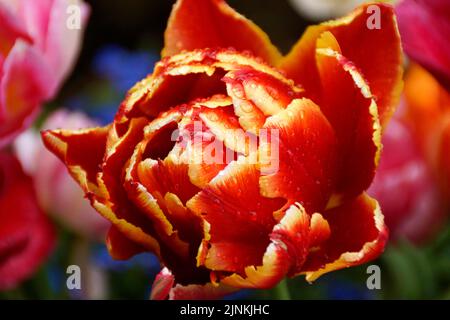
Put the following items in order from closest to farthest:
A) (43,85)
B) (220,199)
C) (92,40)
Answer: (220,199)
(43,85)
(92,40)

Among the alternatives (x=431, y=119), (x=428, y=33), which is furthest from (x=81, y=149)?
(x=431, y=119)

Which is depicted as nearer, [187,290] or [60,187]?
[187,290]

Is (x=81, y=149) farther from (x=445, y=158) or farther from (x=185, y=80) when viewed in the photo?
(x=445, y=158)

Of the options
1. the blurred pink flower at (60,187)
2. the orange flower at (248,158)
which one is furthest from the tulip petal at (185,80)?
the blurred pink flower at (60,187)

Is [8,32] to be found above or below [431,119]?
above

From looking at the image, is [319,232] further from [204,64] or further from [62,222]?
[62,222]

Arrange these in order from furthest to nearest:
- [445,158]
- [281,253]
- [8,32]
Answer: [445,158], [8,32], [281,253]

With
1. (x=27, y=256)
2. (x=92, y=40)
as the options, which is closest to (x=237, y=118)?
(x=27, y=256)
